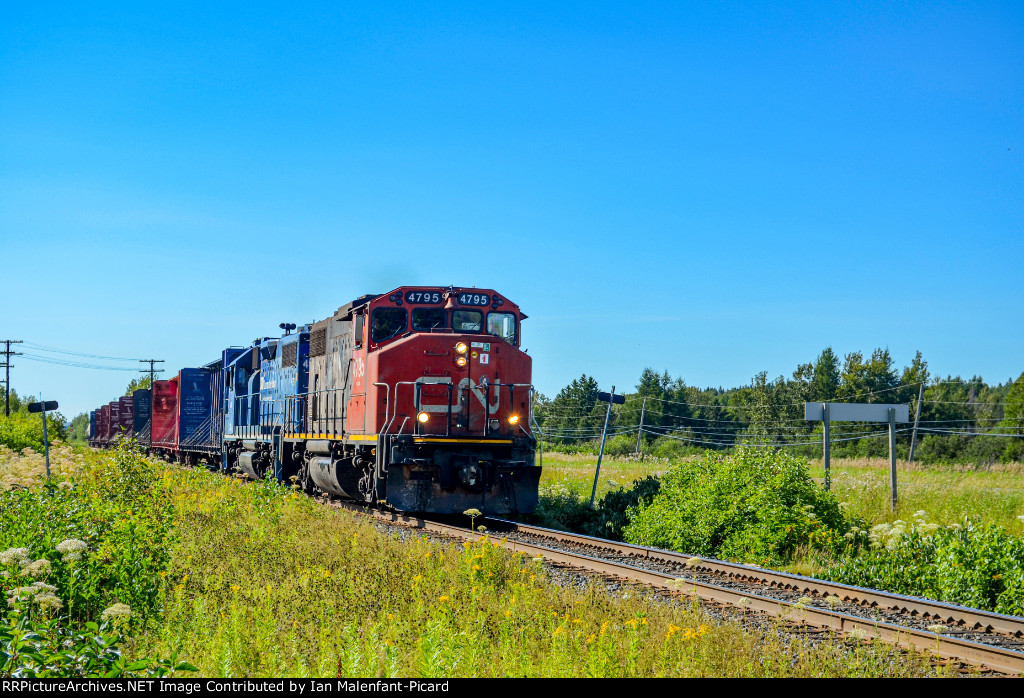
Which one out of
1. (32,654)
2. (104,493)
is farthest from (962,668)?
(104,493)

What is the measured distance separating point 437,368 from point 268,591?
7325 millimetres

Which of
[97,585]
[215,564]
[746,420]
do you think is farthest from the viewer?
[746,420]

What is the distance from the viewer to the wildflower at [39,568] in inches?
260

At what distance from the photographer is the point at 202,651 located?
6.31 metres

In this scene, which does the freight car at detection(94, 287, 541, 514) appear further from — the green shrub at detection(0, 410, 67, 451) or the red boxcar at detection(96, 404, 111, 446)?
the red boxcar at detection(96, 404, 111, 446)

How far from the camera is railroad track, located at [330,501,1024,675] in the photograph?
6.71 m

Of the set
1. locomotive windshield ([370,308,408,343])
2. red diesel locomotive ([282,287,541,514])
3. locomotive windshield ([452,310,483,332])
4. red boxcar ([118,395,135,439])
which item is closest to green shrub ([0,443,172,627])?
red diesel locomotive ([282,287,541,514])

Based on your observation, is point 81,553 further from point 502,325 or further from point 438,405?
point 502,325

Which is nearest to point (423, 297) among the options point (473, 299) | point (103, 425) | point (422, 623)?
point (473, 299)

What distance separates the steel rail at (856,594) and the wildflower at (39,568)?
18.4ft

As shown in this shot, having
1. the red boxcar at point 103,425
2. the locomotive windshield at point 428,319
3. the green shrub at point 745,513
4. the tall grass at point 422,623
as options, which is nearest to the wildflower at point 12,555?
the tall grass at point 422,623

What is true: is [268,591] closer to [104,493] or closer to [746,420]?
[104,493]

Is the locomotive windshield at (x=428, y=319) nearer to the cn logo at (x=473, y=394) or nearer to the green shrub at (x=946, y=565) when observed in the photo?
the cn logo at (x=473, y=394)

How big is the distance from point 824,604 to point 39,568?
692 centimetres
